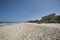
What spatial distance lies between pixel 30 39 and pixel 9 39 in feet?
4.71

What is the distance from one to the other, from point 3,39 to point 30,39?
5.95 ft

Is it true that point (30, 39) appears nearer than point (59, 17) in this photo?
Yes

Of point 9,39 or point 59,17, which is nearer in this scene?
point 9,39

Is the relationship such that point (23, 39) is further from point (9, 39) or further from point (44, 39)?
point (44, 39)

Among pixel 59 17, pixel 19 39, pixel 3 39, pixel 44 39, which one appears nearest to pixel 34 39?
pixel 44 39

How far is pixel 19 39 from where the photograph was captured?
4.78m

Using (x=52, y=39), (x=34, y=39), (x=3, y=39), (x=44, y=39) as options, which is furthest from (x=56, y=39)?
(x=3, y=39)

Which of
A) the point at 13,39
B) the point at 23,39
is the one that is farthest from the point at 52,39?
the point at 13,39

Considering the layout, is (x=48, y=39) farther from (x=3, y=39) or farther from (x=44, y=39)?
(x=3, y=39)

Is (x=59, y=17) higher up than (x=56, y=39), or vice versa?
(x=59, y=17)

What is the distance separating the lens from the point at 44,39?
469cm

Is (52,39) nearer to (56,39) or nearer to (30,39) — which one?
(56,39)

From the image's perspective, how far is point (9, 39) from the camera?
4.87 metres

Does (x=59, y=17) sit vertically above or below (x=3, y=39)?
above
